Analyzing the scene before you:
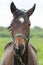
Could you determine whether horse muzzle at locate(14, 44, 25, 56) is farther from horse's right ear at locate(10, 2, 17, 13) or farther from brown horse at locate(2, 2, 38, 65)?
horse's right ear at locate(10, 2, 17, 13)

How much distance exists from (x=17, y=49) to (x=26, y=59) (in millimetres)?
904

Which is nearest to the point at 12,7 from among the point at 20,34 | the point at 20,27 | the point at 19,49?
the point at 20,27

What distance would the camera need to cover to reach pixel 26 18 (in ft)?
26.7

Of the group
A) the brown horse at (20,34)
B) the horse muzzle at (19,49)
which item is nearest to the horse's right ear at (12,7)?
the brown horse at (20,34)

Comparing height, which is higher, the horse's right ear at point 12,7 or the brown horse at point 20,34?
the horse's right ear at point 12,7

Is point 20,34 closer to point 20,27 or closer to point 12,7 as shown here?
point 20,27

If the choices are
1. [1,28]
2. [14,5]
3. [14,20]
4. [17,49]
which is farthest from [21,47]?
[1,28]

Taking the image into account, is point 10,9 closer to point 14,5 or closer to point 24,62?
point 14,5

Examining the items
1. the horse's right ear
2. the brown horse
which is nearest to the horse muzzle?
the brown horse

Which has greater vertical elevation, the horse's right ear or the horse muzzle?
the horse's right ear

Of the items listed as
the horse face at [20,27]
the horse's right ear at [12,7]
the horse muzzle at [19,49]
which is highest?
the horse's right ear at [12,7]

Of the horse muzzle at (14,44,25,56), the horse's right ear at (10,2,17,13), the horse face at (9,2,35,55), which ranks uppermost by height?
the horse's right ear at (10,2,17,13)

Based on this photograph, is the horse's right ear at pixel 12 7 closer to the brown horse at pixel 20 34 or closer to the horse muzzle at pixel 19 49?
the brown horse at pixel 20 34

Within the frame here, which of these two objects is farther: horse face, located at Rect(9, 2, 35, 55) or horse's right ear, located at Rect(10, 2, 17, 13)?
horse's right ear, located at Rect(10, 2, 17, 13)
